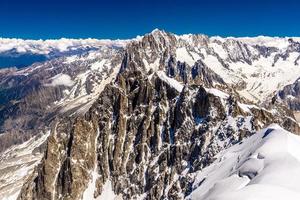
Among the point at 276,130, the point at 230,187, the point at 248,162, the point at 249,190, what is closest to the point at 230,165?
the point at 276,130

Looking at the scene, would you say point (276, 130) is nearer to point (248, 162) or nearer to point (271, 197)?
point (248, 162)

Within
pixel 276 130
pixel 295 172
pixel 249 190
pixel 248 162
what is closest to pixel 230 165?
pixel 276 130

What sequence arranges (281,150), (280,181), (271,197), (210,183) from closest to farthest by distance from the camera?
(271,197), (280,181), (281,150), (210,183)

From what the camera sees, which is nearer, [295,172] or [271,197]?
[271,197]

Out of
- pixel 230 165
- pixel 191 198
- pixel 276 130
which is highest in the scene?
pixel 276 130

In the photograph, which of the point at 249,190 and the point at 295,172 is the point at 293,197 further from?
the point at 295,172

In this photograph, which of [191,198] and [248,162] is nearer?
[248,162]

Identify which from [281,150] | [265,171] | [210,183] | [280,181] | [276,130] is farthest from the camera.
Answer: [210,183]

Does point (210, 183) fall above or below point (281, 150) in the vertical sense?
below

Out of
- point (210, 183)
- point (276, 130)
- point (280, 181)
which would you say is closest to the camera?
point (280, 181)
